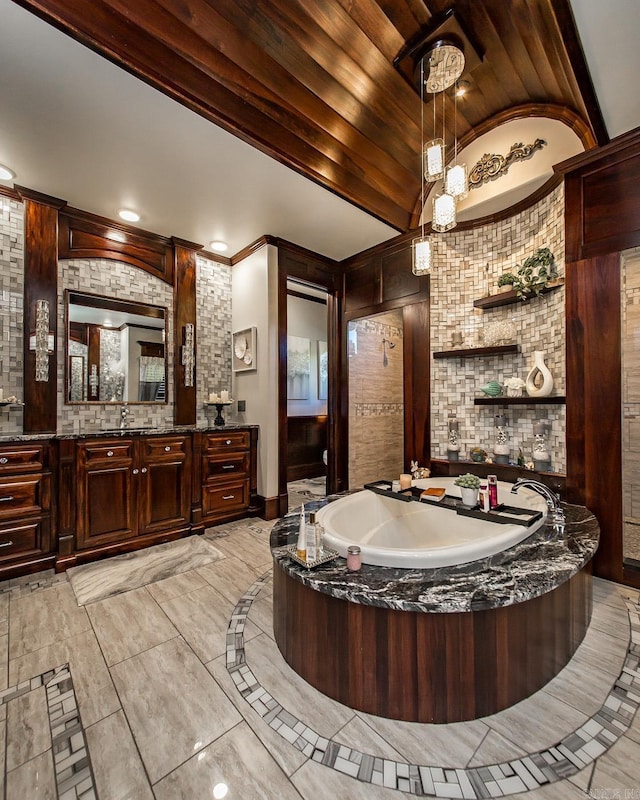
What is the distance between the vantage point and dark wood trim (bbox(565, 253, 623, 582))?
235cm

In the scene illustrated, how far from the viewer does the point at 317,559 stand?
61.7 inches

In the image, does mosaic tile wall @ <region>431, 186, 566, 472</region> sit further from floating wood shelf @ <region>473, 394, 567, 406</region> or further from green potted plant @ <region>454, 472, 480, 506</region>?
green potted plant @ <region>454, 472, 480, 506</region>

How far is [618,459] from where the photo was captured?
234cm

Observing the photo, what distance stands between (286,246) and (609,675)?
3942 mm

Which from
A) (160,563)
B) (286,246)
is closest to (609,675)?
(160,563)

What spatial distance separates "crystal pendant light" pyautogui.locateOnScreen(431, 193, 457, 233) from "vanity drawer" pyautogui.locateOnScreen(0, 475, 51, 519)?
3.10 meters

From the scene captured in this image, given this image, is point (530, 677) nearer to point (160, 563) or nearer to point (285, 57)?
point (160, 563)

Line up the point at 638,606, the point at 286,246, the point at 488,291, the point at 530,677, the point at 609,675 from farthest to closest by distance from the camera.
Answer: the point at 286,246, the point at 488,291, the point at 638,606, the point at 609,675, the point at 530,677

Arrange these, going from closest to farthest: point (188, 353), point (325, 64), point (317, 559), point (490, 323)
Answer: point (317, 559), point (325, 64), point (490, 323), point (188, 353)

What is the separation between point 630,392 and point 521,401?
0.64m

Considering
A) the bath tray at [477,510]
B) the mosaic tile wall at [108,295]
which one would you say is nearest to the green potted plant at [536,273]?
the bath tray at [477,510]

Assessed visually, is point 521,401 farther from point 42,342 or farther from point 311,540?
point 42,342

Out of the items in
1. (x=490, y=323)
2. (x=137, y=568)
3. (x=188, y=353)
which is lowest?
(x=137, y=568)

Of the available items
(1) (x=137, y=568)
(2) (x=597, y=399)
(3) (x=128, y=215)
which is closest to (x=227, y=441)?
(1) (x=137, y=568)
